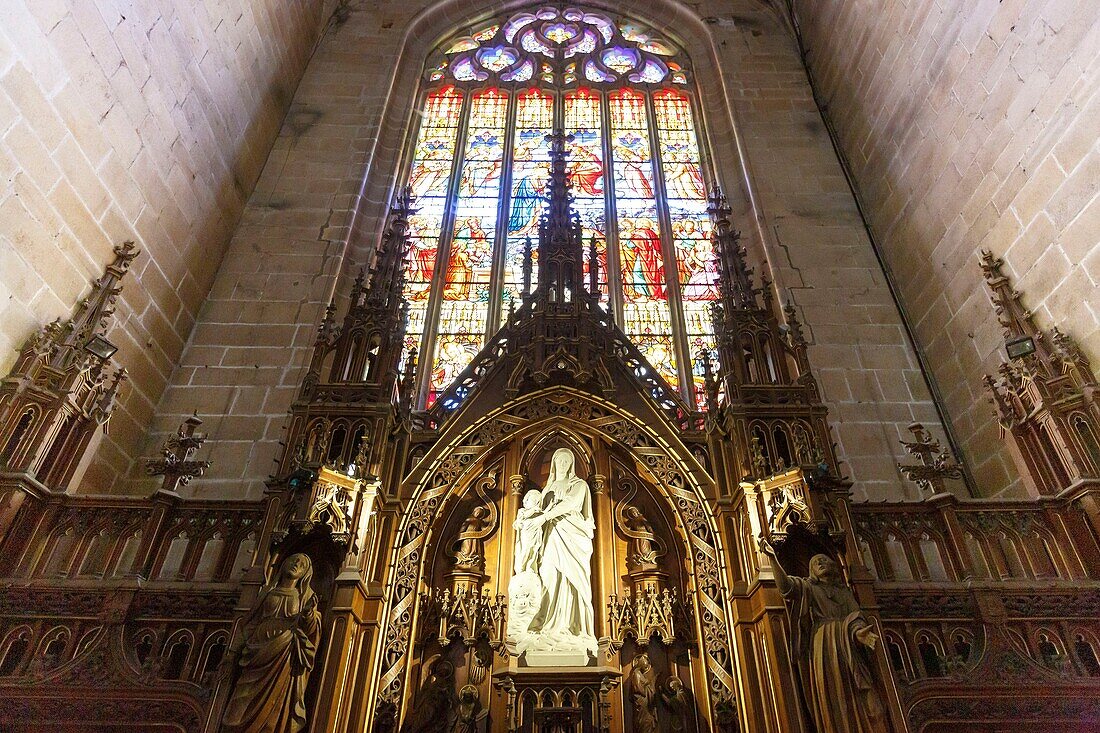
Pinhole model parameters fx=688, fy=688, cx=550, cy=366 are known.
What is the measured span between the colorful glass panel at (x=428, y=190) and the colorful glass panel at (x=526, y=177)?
1.10 metres

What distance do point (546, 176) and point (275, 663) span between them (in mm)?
8678

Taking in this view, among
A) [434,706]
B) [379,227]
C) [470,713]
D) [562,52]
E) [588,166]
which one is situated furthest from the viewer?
[562,52]

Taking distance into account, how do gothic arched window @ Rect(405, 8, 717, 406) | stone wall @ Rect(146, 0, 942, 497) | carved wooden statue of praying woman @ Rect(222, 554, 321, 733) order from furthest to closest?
gothic arched window @ Rect(405, 8, 717, 406), stone wall @ Rect(146, 0, 942, 497), carved wooden statue of praying woman @ Rect(222, 554, 321, 733)

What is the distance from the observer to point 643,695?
194 inches

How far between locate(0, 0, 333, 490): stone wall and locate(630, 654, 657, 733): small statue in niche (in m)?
5.60

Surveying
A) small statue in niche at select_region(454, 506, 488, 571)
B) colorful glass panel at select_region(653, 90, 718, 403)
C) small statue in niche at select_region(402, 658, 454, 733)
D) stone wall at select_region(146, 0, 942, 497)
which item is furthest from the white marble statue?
stone wall at select_region(146, 0, 942, 497)

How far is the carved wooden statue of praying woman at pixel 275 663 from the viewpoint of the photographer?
4383mm

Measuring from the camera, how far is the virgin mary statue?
5.15 metres

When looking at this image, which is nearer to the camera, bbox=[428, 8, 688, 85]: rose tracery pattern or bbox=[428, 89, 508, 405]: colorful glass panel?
bbox=[428, 89, 508, 405]: colorful glass panel

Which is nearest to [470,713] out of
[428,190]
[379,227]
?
[379,227]

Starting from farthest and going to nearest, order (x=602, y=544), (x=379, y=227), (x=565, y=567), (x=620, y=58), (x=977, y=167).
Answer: (x=620, y=58)
(x=379, y=227)
(x=977, y=167)
(x=602, y=544)
(x=565, y=567)

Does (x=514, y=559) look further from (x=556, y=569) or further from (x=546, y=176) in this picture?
(x=546, y=176)

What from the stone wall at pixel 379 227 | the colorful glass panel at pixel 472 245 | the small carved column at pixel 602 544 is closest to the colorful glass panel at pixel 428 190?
the colorful glass panel at pixel 472 245

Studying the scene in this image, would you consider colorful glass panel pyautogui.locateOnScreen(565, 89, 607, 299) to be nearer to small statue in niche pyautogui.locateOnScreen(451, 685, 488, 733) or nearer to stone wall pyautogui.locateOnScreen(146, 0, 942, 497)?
stone wall pyautogui.locateOnScreen(146, 0, 942, 497)
